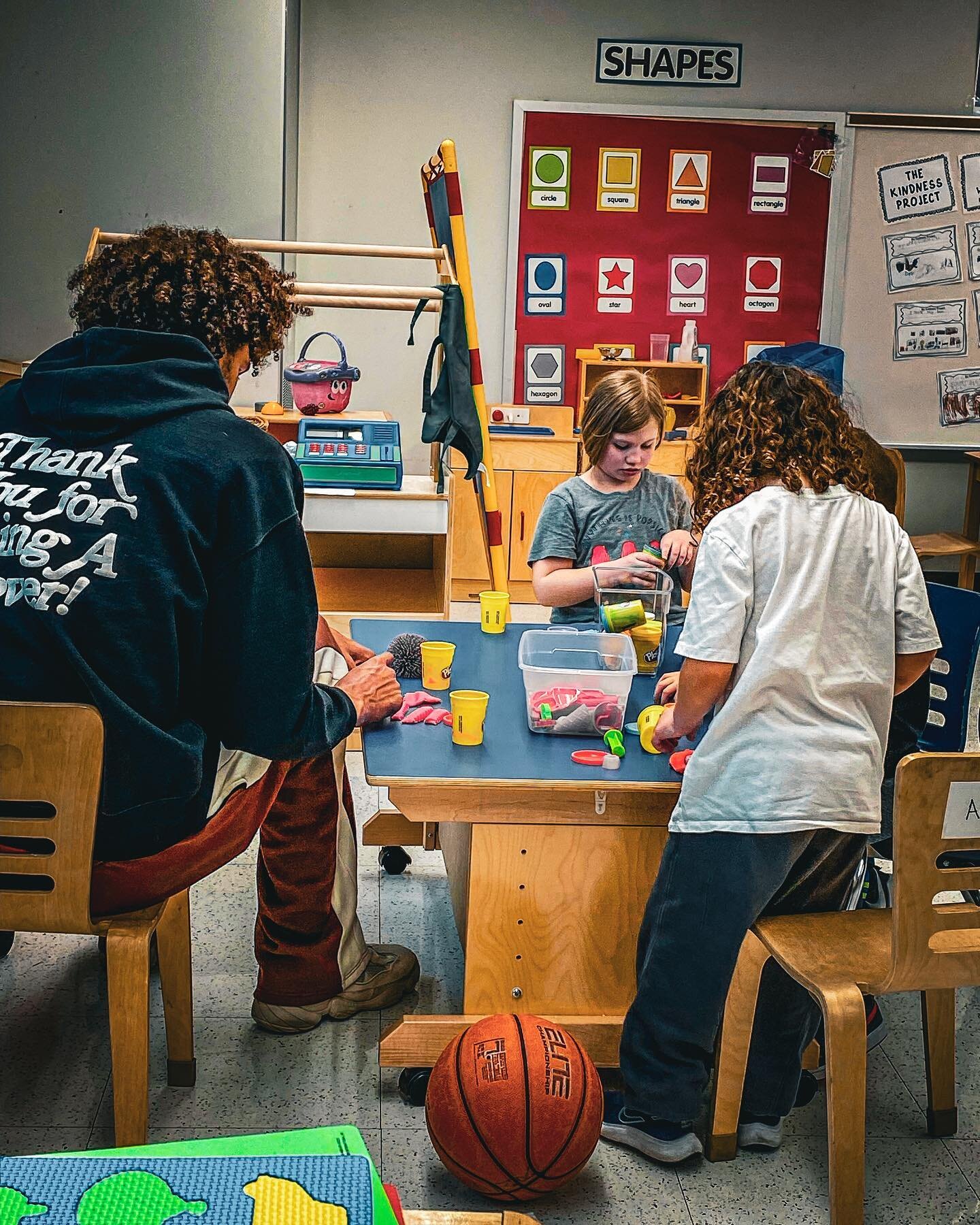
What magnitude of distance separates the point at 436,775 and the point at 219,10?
15.4 feet

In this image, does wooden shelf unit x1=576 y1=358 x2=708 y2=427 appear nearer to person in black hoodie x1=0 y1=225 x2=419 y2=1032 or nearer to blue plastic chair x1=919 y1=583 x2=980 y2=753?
blue plastic chair x1=919 y1=583 x2=980 y2=753

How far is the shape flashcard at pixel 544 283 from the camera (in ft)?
20.4

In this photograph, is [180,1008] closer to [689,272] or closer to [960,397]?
[689,272]

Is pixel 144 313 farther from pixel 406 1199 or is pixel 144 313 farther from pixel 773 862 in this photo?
Result: pixel 406 1199

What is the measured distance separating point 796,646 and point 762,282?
5095 millimetres

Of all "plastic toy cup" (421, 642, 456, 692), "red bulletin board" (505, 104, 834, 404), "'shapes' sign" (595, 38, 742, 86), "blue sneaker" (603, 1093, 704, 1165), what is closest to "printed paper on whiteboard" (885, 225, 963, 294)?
"red bulletin board" (505, 104, 834, 404)

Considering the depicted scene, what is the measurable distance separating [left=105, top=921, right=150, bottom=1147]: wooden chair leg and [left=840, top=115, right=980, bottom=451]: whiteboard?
5388 millimetres

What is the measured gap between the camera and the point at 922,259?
20.7 feet

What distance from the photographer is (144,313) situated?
5.63 feet

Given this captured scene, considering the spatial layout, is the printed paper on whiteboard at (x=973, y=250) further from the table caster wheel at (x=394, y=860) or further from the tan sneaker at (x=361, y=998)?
the tan sneaker at (x=361, y=998)

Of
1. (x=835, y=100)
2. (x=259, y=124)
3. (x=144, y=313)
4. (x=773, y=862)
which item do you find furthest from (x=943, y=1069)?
(x=835, y=100)

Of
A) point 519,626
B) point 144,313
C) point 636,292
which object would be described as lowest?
point 519,626

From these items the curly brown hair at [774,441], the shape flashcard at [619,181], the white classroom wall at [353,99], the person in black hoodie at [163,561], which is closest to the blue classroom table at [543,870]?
the person in black hoodie at [163,561]

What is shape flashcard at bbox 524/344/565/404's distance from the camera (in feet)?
20.8
